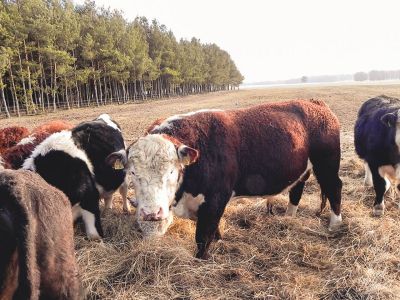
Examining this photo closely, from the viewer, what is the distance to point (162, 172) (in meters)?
3.89

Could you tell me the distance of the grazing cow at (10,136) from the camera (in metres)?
6.31

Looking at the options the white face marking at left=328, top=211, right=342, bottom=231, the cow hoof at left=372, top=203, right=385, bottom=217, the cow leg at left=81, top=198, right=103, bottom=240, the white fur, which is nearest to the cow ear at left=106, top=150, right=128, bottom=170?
the white fur

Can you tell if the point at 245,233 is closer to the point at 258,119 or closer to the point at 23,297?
the point at 258,119

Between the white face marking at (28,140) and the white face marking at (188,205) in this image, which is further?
the white face marking at (28,140)

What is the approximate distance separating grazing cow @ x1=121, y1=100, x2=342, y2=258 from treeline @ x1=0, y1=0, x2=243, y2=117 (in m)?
25.7

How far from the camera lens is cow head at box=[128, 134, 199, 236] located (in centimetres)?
373

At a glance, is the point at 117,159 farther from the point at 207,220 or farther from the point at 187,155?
the point at 207,220

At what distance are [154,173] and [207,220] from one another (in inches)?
37.8

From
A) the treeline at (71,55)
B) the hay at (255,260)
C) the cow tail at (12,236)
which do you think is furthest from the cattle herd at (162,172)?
the treeline at (71,55)

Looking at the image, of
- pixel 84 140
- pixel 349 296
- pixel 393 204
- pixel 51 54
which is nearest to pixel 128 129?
pixel 84 140

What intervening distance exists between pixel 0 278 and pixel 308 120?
168 inches

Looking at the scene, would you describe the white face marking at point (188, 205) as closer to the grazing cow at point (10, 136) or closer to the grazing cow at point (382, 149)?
the grazing cow at point (382, 149)

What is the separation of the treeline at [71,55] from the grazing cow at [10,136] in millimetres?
22345

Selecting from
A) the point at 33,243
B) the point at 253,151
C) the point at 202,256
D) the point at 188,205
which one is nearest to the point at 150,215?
the point at 188,205
